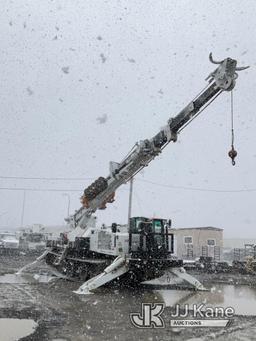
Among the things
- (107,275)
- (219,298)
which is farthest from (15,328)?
(219,298)

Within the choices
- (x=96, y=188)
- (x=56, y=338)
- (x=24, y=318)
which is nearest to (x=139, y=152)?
(x=96, y=188)

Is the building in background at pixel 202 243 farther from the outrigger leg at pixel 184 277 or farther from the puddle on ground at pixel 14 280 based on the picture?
the outrigger leg at pixel 184 277

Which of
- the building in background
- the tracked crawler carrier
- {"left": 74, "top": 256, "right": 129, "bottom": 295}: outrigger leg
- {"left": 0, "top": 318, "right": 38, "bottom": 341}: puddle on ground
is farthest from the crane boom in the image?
the building in background

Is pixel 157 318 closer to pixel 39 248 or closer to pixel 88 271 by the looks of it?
pixel 88 271

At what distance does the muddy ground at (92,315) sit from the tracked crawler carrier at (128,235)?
943mm

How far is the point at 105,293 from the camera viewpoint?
14781 mm

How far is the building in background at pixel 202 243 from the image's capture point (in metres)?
42.0

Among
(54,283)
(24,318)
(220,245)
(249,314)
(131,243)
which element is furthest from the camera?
(220,245)

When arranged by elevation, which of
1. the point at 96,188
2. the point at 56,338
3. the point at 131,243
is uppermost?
the point at 96,188

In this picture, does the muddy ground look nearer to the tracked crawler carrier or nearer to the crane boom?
the tracked crawler carrier

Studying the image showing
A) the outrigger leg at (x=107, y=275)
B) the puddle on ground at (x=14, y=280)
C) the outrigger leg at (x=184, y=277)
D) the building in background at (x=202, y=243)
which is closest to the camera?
the outrigger leg at (x=107, y=275)

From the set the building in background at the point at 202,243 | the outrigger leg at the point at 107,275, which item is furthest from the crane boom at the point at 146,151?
Result: the building in background at the point at 202,243

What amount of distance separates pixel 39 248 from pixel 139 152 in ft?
106

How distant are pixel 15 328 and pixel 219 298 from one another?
7809 mm
